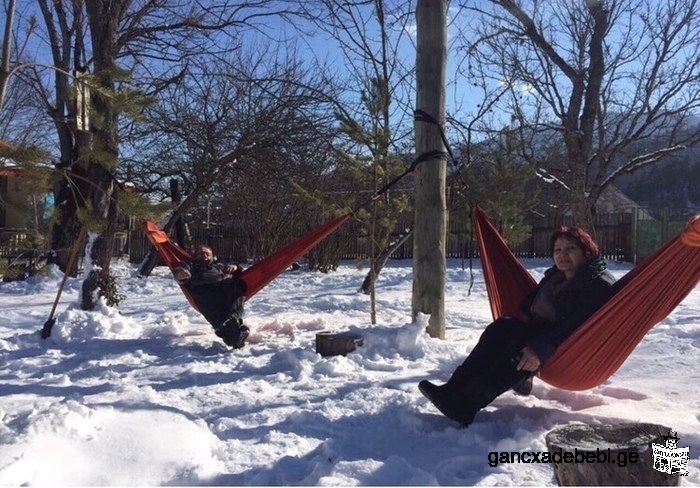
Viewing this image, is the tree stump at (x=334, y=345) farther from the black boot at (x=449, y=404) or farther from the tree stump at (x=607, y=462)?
the tree stump at (x=607, y=462)

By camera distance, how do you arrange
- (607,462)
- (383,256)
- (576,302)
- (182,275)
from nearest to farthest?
(607,462) < (576,302) < (182,275) < (383,256)

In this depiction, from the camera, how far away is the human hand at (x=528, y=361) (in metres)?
3.17

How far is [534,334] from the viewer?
346 centimetres

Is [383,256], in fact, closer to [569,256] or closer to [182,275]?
[182,275]

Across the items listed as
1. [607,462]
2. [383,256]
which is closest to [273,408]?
[607,462]

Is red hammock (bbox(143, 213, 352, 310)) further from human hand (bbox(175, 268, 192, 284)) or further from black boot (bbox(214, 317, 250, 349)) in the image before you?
black boot (bbox(214, 317, 250, 349))

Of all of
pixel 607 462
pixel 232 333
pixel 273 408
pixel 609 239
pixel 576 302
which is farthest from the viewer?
pixel 609 239

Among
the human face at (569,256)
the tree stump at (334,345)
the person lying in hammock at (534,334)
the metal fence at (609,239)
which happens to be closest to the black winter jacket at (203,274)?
the tree stump at (334,345)

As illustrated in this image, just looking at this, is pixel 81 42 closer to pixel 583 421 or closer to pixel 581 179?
pixel 581 179

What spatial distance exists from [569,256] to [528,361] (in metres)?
0.70

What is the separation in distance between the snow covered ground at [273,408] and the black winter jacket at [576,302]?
1.40 ft

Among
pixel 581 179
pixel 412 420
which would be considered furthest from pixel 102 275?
pixel 581 179

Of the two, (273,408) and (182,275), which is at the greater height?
(182,275)

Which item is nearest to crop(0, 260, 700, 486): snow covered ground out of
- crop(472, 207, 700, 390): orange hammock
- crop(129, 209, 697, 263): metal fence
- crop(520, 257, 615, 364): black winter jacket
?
crop(472, 207, 700, 390): orange hammock
